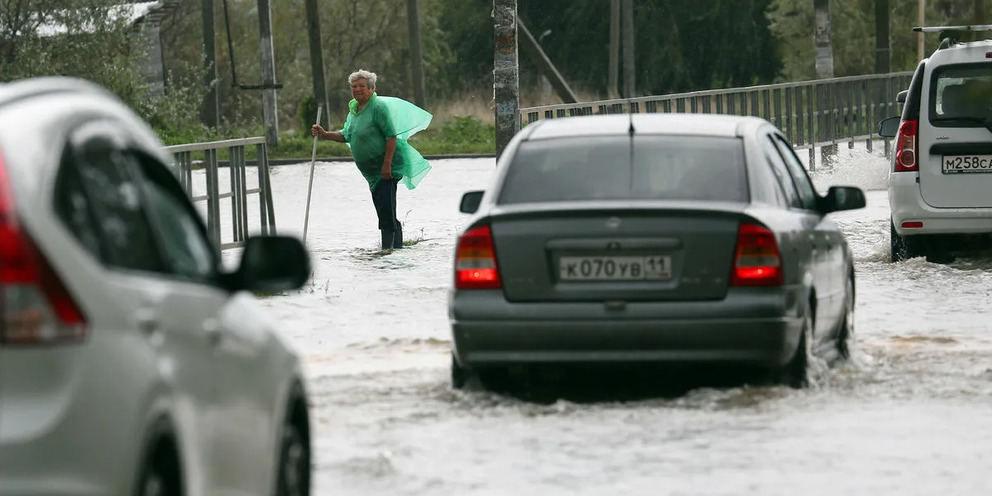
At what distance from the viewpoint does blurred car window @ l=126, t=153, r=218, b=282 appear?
477cm

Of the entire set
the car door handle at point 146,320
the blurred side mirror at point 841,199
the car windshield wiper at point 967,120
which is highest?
the car door handle at point 146,320

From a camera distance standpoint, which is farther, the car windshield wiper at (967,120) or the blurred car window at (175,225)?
the car windshield wiper at (967,120)

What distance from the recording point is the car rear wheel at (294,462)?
5590 millimetres

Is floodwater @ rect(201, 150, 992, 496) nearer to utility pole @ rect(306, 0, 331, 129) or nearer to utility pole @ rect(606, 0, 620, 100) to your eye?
utility pole @ rect(306, 0, 331, 129)

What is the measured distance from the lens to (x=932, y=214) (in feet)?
53.5

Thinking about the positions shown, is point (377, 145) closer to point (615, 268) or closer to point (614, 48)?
point (615, 268)

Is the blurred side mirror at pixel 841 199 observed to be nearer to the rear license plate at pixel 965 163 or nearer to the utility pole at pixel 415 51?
the rear license plate at pixel 965 163

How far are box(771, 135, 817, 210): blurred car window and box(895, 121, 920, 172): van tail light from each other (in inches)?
207

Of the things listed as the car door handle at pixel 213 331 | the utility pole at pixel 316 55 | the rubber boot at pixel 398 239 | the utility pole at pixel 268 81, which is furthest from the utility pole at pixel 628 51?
the car door handle at pixel 213 331

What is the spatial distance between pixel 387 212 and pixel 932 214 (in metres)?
5.43

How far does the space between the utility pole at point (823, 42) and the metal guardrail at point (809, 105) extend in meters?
4.64

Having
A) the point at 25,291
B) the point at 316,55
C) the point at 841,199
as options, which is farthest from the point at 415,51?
the point at 25,291

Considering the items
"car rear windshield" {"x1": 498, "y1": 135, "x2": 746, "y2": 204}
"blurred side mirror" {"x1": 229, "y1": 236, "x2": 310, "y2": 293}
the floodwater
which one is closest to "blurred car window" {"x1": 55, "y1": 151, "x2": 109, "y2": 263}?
"blurred side mirror" {"x1": 229, "y1": 236, "x2": 310, "y2": 293}

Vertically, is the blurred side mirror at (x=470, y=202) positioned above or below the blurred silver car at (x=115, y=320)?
below
